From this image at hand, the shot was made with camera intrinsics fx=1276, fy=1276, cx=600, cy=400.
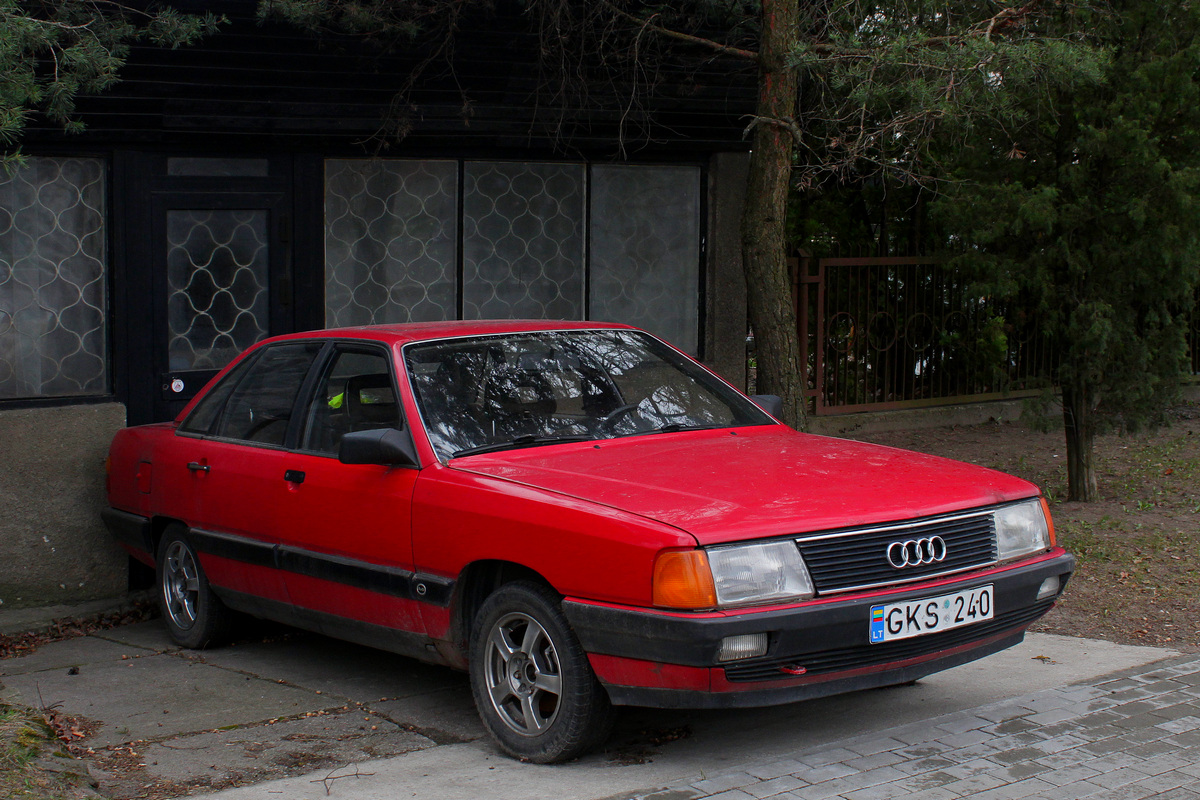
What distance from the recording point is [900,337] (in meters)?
13.1

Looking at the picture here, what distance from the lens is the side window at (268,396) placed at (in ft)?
19.0

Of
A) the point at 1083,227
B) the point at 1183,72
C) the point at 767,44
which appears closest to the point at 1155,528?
the point at 1083,227

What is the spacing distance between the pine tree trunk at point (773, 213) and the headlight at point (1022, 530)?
10.4ft

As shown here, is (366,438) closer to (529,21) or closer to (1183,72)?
(529,21)

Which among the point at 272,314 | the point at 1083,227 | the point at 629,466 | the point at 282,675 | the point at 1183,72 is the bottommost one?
the point at 282,675

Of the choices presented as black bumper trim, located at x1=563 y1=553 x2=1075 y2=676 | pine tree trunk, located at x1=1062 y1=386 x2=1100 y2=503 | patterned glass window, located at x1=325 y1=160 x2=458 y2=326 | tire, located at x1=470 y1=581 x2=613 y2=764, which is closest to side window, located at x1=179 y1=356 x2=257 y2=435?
tire, located at x1=470 y1=581 x2=613 y2=764

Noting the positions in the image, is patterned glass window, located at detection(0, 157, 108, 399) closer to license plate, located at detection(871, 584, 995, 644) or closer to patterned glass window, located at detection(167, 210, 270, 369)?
patterned glass window, located at detection(167, 210, 270, 369)

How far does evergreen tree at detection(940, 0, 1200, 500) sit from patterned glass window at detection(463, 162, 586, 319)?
2786 mm

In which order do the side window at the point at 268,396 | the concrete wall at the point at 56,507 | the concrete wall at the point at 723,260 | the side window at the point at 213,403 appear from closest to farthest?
the side window at the point at 268,396 < the side window at the point at 213,403 < the concrete wall at the point at 56,507 < the concrete wall at the point at 723,260

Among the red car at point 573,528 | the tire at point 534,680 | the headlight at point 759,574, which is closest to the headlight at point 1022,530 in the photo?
the red car at point 573,528

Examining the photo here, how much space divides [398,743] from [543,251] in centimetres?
540

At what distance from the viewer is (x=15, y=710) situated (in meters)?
4.95

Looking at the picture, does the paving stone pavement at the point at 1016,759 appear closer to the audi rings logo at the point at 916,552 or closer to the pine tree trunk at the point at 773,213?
the audi rings logo at the point at 916,552

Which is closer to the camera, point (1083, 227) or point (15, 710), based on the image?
point (15, 710)
